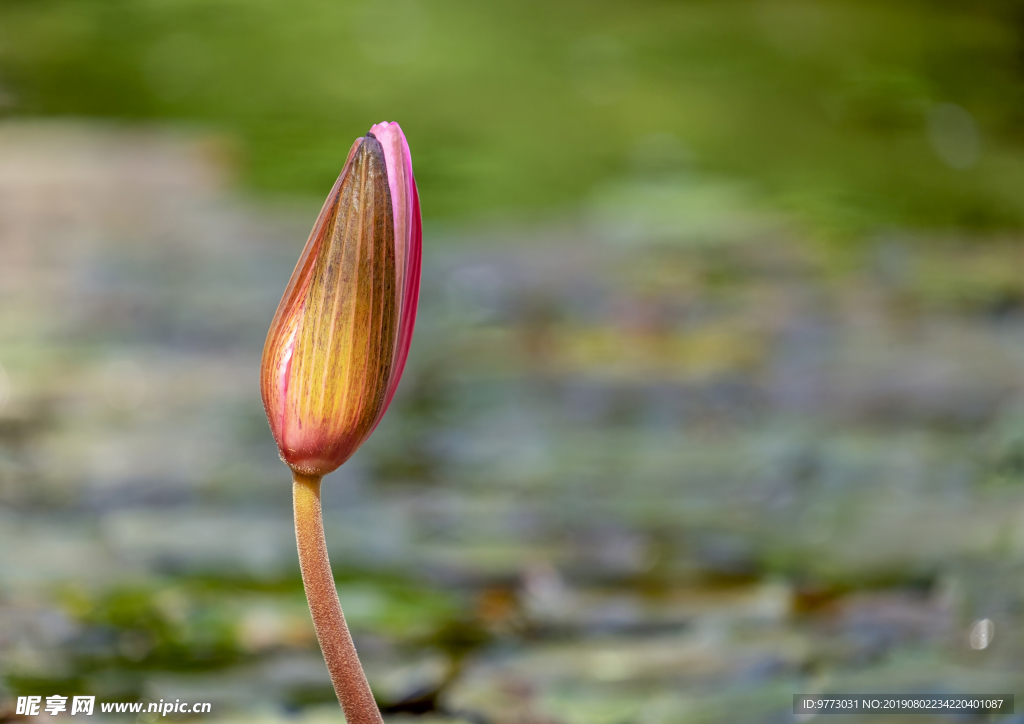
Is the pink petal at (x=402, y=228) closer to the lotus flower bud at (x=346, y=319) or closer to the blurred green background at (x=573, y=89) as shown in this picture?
the lotus flower bud at (x=346, y=319)

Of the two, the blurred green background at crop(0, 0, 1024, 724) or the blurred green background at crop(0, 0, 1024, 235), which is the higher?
the blurred green background at crop(0, 0, 1024, 235)

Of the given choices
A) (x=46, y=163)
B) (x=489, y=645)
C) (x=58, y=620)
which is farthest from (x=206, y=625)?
(x=46, y=163)

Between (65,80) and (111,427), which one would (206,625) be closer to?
(111,427)

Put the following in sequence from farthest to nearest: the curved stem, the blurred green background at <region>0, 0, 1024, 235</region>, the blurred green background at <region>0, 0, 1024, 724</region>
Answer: the blurred green background at <region>0, 0, 1024, 235</region>
the blurred green background at <region>0, 0, 1024, 724</region>
the curved stem

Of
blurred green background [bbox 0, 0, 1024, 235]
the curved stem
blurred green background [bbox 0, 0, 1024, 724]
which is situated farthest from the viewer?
blurred green background [bbox 0, 0, 1024, 235]

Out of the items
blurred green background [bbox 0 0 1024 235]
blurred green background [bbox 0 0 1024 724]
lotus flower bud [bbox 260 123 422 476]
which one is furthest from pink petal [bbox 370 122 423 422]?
blurred green background [bbox 0 0 1024 235]

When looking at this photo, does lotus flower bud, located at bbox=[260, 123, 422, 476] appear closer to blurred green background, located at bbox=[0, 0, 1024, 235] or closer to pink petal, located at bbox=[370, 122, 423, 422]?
pink petal, located at bbox=[370, 122, 423, 422]

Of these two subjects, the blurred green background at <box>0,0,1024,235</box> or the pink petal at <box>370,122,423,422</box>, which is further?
the blurred green background at <box>0,0,1024,235</box>

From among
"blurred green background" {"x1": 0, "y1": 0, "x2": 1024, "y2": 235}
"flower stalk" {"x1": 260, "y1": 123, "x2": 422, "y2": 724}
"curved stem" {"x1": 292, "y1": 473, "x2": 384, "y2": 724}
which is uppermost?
"blurred green background" {"x1": 0, "y1": 0, "x2": 1024, "y2": 235}
